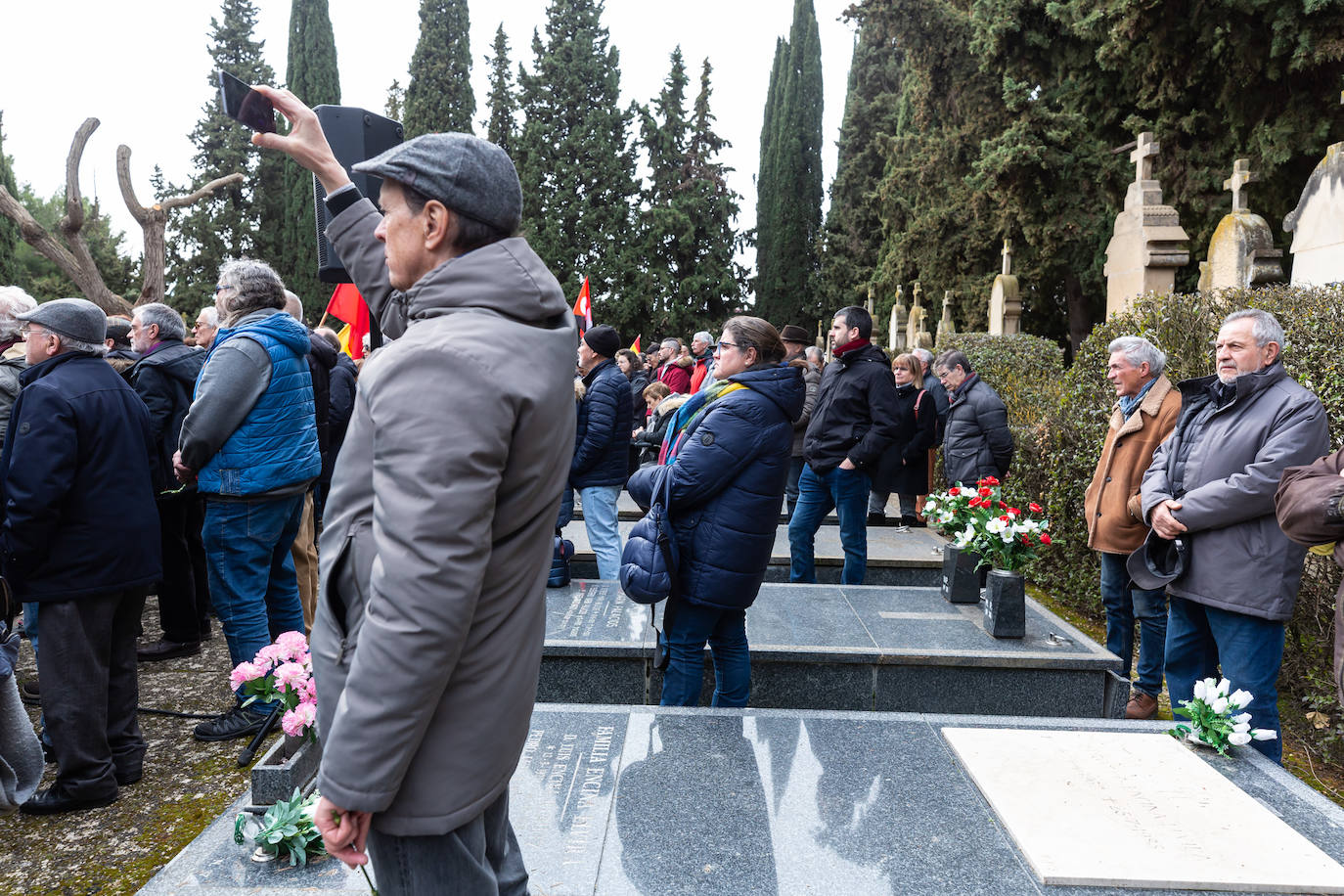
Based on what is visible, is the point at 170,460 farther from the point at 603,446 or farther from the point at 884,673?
the point at 884,673

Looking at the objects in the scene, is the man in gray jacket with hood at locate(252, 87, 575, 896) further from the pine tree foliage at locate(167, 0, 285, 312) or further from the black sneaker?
the pine tree foliage at locate(167, 0, 285, 312)

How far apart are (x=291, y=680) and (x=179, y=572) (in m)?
3.16

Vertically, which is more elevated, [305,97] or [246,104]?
[305,97]

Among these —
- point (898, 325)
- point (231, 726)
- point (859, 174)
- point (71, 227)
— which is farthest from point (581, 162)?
point (231, 726)

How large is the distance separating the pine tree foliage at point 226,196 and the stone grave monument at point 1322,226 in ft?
100

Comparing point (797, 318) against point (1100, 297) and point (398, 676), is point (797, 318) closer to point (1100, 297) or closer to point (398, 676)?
point (1100, 297)

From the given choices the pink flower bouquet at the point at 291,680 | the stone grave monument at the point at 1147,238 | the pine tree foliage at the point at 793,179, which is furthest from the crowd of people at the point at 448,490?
the pine tree foliage at the point at 793,179

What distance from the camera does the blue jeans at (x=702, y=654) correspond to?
405 centimetres

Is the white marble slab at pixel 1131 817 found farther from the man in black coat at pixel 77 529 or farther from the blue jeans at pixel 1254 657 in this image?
the man in black coat at pixel 77 529

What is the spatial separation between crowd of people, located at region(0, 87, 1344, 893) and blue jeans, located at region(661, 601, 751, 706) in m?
0.01

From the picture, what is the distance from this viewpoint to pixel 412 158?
166cm

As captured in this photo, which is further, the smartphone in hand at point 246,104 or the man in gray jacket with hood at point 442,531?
the smartphone in hand at point 246,104

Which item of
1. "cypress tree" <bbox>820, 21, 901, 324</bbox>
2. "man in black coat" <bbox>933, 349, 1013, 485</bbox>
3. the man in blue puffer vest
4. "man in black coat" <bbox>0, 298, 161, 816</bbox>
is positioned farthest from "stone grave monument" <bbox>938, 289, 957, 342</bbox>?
"man in black coat" <bbox>0, 298, 161, 816</bbox>

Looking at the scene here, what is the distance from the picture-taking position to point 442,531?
4.87 feet
